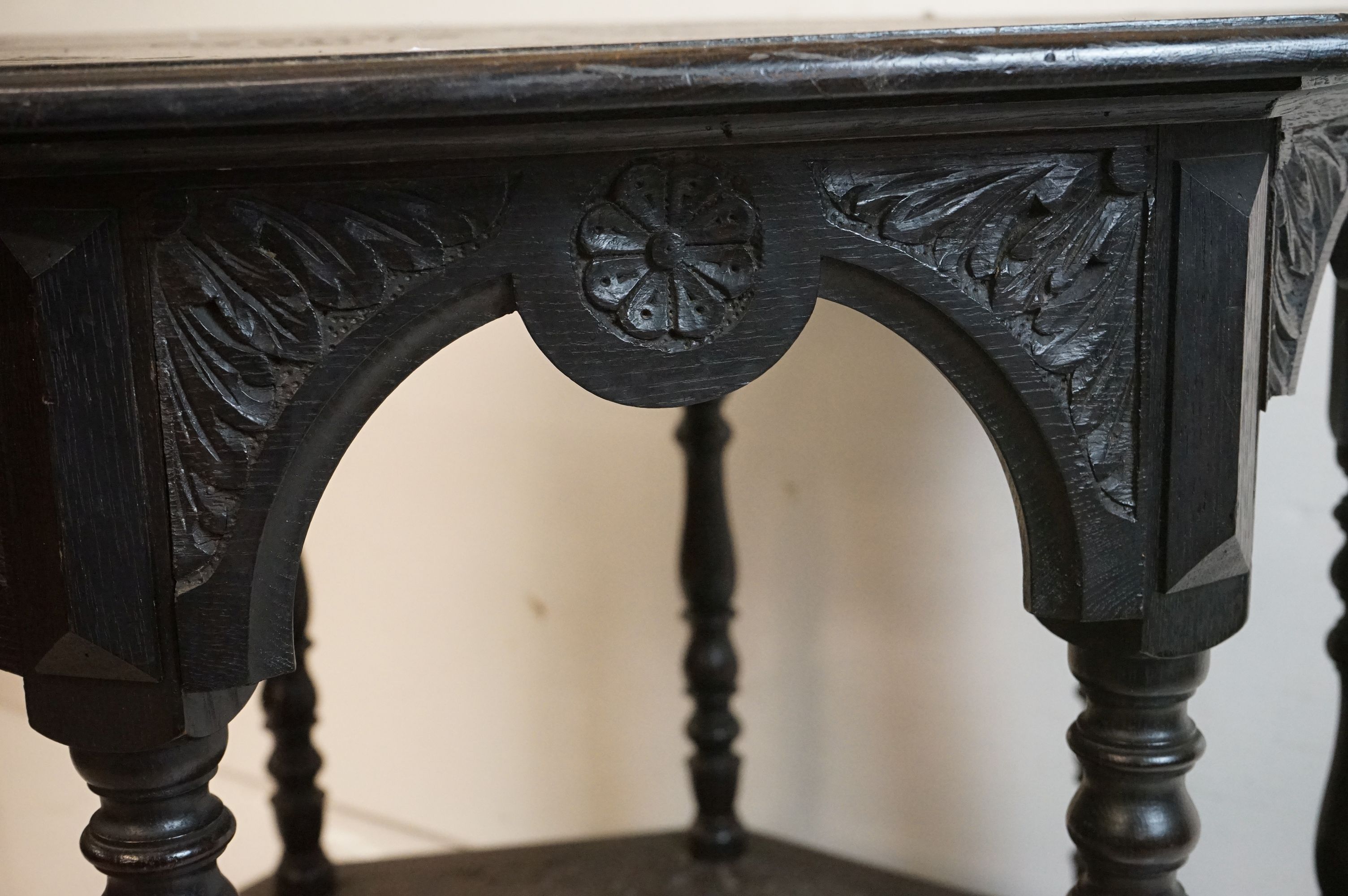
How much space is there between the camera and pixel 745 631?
4.03ft

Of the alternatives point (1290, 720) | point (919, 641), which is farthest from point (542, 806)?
point (1290, 720)

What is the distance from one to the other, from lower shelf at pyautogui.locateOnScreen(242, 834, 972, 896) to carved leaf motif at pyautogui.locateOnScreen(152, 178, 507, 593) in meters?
0.65

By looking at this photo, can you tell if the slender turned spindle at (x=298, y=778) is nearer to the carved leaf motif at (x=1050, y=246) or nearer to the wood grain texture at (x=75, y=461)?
the wood grain texture at (x=75, y=461)

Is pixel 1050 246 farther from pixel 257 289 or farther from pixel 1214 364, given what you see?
Result: pixel 257 289

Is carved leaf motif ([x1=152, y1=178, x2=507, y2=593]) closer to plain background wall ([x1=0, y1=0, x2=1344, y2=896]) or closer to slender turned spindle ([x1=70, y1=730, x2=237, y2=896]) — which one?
slender turned spindle ([x1=70, y1=730, x2=237, y2=896])

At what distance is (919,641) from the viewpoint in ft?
3.73

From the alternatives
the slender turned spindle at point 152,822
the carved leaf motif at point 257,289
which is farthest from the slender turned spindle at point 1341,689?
the slender turned spindle at point 152,822

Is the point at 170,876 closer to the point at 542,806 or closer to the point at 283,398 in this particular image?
the point at 283,398

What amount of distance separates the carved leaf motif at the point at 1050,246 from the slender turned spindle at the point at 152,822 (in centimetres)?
34

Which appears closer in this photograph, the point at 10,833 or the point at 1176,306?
the point at 1176,306

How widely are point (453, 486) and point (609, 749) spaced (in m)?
0.30

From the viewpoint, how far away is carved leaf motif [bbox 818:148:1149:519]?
512mm

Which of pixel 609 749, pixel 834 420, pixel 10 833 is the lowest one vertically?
pixel 10 833

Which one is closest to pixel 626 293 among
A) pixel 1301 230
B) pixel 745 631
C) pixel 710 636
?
pixel 1301 230
